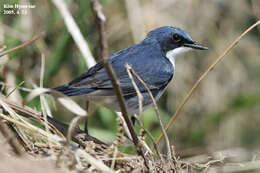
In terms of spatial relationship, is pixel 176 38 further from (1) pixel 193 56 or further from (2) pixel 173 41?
(1) pixel 193 56

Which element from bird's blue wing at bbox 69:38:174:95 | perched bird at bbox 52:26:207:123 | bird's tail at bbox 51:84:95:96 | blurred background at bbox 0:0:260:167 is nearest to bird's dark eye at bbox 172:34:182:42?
perched bird at bbox 52:26:207:123

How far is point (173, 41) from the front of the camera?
17.0 ft

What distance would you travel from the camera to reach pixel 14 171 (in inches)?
88.4

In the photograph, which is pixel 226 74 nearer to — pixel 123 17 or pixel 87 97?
pixel 123 17

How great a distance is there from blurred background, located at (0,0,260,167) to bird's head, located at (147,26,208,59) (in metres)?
0.87

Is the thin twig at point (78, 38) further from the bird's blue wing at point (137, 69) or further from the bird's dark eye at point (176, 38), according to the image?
the bird's dark eye at point (176, 38)

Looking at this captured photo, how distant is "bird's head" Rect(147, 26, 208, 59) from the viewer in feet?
16.9

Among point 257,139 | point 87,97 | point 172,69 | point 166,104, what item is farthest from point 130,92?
point 257,139

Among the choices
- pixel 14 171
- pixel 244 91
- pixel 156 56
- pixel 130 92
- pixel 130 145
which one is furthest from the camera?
pixel 244 91

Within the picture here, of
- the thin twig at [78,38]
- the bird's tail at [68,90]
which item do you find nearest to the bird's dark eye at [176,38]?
the thin twig at [78,38]

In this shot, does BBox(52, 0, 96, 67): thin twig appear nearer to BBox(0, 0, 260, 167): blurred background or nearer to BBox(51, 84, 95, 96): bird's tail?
BBox(51, 84, 95, 96): bird's tail

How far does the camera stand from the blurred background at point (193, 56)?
6.21 metres

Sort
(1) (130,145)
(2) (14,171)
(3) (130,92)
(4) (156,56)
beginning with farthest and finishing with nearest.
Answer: (4) (156,56) < (3) (130,92) < (1) (130,145) < (2) (14,171)

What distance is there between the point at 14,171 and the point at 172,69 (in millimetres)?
3109
